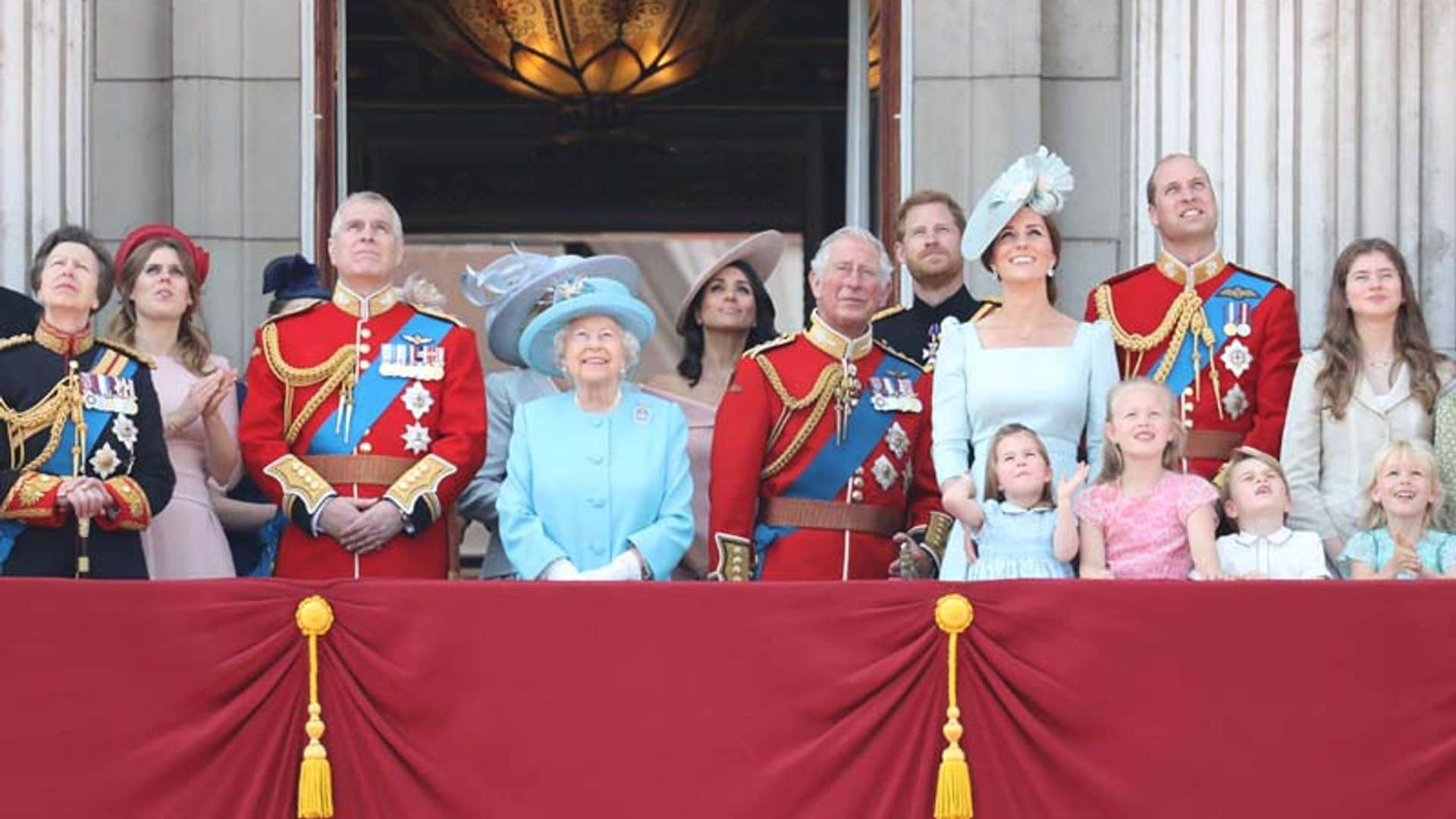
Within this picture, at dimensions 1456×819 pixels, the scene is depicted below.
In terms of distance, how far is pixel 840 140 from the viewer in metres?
16.8

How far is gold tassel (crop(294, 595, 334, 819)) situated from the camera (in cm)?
802

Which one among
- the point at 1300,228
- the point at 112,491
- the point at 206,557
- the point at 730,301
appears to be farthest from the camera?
the point at 1300,228

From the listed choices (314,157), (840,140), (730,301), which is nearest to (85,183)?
(314,157)

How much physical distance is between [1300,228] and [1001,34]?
116 cm

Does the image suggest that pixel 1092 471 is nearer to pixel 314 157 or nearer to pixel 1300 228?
pixel 1300 228

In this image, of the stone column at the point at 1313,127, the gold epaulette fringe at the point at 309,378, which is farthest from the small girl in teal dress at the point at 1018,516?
the stone column at the point at 1313,127

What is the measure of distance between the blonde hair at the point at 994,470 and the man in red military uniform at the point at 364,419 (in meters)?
1.43

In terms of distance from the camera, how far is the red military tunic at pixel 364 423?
29.9 feet

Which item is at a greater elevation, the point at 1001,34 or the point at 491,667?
the point at 1001,34

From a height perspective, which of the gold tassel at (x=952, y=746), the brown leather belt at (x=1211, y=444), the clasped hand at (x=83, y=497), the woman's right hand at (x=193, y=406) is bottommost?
the gold tassel at (x=952, y=746)

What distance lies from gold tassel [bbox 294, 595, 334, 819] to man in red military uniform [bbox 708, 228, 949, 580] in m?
1.40

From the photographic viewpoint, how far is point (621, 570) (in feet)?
29.3

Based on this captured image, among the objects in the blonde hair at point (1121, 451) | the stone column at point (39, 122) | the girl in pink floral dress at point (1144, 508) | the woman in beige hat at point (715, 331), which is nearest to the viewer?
the girl in pink floral dress at point (1144, 508)

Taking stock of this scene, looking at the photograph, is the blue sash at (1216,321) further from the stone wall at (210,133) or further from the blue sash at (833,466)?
the stone wall at (210,133)
